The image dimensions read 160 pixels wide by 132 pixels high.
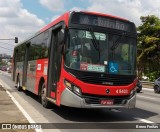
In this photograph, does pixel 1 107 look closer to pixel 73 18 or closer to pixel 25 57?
pixel 73 18

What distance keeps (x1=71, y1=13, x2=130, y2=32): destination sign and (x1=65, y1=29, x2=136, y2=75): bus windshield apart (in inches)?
12.5

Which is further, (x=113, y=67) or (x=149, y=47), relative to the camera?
(x=149, y=47)

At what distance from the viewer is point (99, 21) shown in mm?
11328

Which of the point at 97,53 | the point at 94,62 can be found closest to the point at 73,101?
the point at 94,62

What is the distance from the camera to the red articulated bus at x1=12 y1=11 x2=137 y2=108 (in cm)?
1066

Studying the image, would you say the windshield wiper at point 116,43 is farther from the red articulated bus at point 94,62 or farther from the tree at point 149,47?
the tree at point 149,47

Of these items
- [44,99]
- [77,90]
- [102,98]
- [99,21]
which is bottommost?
[44,99]

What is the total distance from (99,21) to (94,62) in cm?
140

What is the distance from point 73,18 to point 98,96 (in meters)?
2.53

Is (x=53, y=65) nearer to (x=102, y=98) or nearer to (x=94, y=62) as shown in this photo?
(x=94, y=62)

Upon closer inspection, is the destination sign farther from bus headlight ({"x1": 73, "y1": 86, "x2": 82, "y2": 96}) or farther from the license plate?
the license plate

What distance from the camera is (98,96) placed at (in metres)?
10.8

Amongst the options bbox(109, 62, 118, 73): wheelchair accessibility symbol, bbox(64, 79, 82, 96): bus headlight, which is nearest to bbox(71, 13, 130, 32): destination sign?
bbox(109, 62, 118, 73): wheelchair accessibility symbol

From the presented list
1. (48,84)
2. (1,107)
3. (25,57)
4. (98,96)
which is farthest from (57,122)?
(25,57)
